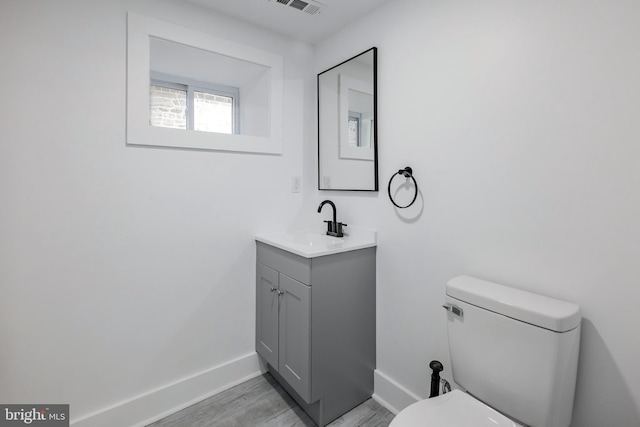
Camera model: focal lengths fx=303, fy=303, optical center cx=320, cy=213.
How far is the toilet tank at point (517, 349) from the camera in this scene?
3.28 ft

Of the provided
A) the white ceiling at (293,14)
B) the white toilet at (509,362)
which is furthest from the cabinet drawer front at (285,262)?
the white ceiling at (293,14)

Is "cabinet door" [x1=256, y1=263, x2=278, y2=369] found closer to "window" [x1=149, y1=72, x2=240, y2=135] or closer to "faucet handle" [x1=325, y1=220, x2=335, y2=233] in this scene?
"faucet handle" [x1=325, y1=220, x2=335, y2=233]

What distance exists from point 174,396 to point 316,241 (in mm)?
1221

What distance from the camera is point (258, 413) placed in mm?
1725

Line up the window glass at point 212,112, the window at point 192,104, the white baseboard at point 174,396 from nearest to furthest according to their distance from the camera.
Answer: the white baseboard at point 174,396 < the window at point 192,104 < the window glass at point 212,112

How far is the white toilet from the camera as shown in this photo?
100 centimetres

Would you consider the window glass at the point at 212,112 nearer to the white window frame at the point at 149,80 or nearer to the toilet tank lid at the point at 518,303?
the white window frame at the point at 149,80

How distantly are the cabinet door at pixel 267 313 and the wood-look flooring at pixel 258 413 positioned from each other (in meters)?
0.20

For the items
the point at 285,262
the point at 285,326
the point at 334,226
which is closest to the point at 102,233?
the point at 285,262

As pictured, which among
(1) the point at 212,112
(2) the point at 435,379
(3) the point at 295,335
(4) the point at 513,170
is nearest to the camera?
(4) the point at 513,170

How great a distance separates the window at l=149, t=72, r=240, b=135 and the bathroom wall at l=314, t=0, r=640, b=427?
46.9 inches

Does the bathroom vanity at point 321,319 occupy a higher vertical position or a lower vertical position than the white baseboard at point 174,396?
higher

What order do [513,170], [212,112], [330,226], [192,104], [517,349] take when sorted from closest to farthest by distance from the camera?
1. [517,349]
2. [513,170]
3. [330,226]
4. [192,104]
5. [212,112]

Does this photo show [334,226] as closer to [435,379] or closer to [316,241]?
[316,241]
